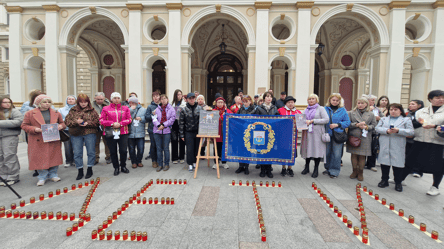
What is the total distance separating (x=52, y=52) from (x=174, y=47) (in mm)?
6156

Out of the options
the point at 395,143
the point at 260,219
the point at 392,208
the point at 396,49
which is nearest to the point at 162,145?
the point at 260,219

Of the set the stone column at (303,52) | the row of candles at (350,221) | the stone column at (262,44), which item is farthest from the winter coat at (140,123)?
the stone column at (303,52)

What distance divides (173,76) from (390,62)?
34.0 ft

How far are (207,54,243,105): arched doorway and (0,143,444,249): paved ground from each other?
1251 centimetres

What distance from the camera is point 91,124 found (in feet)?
16.1

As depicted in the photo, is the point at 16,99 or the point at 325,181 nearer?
the point at 325,181

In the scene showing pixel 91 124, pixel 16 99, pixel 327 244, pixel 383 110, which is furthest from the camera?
pixel 16 99

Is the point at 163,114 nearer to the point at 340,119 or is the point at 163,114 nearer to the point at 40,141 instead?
the point at 40,141

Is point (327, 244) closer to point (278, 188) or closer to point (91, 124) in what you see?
point (278, 188)

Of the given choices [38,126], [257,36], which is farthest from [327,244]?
[257,36]

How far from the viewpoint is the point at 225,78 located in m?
17.2

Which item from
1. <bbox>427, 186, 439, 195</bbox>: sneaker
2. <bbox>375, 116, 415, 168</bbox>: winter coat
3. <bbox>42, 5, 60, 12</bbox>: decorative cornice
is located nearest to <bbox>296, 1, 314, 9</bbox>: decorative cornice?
<bbox>375, 116, 415, 168</bbox>: winter coat

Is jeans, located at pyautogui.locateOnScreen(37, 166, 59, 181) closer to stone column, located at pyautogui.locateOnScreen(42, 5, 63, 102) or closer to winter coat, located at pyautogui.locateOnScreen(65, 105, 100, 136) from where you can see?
winter coat, located at pyautogui.locateOnScreen(65, 105, 100, 136)

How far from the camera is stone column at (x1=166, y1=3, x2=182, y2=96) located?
34.7 ft
